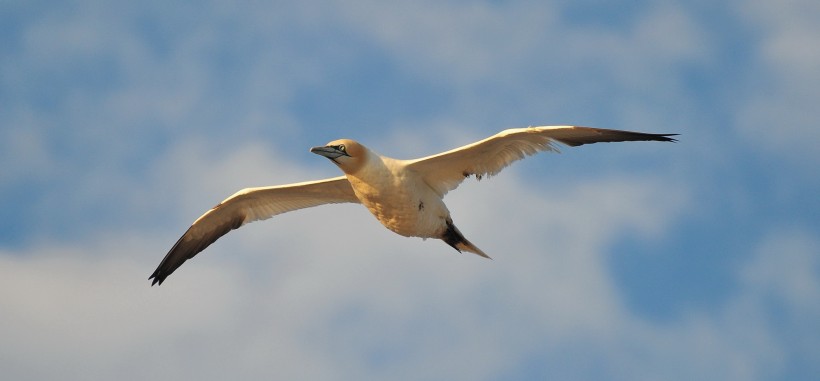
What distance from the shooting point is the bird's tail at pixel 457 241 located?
16.9 m

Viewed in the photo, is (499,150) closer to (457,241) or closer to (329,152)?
(457,241)

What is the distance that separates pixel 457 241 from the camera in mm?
17125

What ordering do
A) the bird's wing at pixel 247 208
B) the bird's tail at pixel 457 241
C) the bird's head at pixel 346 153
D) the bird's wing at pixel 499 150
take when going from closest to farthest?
the bird's wing at pixel 499 150, the bird's head at pixel 346 153, the bird's tail at pixel 457 241, the bird's wing at pixel 247 208

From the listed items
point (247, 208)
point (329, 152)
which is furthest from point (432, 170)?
point (247, 208)

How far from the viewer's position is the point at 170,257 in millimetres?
18797

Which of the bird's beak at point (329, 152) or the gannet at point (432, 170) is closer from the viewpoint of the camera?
the gannet at point (432, 170)

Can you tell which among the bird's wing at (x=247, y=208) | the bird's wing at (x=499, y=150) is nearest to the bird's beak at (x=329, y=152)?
the bird's wing at (x=499, y=150)

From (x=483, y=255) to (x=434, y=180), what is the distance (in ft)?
4.55

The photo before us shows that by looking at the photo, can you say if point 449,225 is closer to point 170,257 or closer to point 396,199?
point 396,199

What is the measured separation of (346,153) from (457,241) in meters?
2.04

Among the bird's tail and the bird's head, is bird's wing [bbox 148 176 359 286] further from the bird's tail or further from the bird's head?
the bird's tail

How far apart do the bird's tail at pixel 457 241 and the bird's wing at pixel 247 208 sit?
5.39 feet

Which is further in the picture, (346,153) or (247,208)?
(247,208)

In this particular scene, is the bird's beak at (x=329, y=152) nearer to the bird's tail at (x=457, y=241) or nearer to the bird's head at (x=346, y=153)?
the bird's head at (x=346, y=153)
